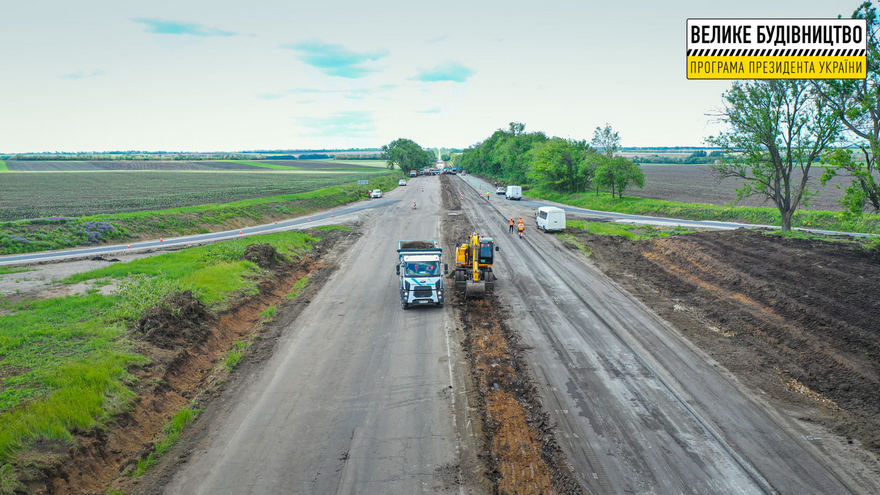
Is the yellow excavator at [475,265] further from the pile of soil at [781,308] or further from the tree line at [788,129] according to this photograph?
the tree line at [788,129]

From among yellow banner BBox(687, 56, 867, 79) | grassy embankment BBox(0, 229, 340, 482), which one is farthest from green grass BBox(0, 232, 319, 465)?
yellow banner BBox(687, 56, 867, 79)

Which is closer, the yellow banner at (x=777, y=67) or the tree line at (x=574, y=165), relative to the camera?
the yellow banner at (x=777, y=67)

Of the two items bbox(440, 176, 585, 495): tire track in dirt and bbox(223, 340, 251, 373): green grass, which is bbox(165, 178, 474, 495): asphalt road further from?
bbox(223, 340, 251, 373): green grass

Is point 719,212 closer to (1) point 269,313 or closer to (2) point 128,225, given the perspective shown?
(1) point 269,313

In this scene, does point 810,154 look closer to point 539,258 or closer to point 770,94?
point 770,94

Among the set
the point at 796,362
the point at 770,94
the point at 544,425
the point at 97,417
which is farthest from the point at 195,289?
the point at 770,94

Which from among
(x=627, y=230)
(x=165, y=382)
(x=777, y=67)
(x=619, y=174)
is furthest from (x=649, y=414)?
(x=619, y=174)

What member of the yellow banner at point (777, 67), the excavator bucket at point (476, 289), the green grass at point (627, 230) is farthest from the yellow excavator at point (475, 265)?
the green grass at point (627, 230)
